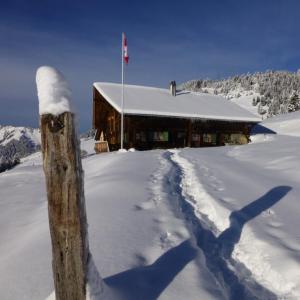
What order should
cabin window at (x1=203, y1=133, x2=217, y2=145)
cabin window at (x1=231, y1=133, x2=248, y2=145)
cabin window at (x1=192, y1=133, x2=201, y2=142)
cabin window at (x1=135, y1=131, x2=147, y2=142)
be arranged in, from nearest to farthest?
cabin window at (x1=135, y1=131, x2=147, y2=142), cabin window at (x1=192, y1=133, x2=201, y2=142), cabin window at (x1=203, y1=133, x2=217, y2=145), cabin window at (x1=231, y1=133, x2=248, y2=145)

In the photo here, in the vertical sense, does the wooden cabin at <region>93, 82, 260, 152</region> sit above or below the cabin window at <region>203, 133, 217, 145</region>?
above

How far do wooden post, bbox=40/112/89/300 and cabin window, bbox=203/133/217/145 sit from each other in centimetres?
2670

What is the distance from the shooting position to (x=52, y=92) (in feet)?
9.26

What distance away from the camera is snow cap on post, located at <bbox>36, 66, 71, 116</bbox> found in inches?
107

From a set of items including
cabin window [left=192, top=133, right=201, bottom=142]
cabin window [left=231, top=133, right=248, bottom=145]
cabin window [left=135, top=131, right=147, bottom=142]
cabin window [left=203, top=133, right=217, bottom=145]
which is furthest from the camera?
cabin window [left=231, top=133, right=248, bottom=145]

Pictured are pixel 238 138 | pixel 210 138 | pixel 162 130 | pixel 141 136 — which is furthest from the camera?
pixel 238 138

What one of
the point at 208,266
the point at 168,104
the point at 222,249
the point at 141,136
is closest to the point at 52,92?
the point at 208,266

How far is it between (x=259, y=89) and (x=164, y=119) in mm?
94803

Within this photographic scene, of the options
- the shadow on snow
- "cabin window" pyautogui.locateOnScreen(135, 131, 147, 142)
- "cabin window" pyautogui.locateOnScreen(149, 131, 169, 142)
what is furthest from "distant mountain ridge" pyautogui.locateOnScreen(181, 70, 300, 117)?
the shadow on snow

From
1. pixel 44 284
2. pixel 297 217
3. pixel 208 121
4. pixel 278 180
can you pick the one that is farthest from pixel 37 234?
pixel 208 121

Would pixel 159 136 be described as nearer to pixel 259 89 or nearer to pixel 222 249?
pixel 222 249

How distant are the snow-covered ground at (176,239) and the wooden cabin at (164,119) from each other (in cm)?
1588

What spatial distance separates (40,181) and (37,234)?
826cm

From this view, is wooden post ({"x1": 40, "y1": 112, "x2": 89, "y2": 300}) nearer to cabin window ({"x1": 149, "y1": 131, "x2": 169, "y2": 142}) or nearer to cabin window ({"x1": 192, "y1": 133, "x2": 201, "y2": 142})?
cabin window ({"x1": 149, "y1": 131, "x2": 169, "y2": 142})
